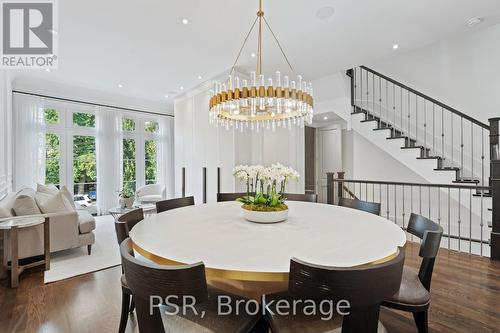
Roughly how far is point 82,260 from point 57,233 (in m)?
0.45

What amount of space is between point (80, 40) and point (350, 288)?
4.36 metres

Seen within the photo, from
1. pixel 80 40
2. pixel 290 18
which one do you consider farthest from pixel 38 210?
pixel 290 18

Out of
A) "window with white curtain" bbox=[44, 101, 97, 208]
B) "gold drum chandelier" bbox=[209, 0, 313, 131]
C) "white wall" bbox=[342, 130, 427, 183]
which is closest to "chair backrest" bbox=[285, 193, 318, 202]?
"gold drum chandelier" bbox=[209, 0, 313, 131]

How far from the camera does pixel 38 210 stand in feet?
9.64

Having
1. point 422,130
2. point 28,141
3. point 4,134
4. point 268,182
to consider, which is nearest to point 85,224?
point 4,134

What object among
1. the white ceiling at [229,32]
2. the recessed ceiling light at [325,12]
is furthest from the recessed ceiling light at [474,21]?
the recessed ceiling light at [325,12]

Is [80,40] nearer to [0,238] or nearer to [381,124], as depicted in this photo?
[0,238]

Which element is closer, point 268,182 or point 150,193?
point 268,182

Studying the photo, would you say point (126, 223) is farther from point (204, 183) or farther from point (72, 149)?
point (72, 149)

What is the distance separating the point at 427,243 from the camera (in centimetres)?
123

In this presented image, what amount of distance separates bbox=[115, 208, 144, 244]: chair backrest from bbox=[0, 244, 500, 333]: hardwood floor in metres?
0.78

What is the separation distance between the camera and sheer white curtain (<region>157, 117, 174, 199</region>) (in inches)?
271

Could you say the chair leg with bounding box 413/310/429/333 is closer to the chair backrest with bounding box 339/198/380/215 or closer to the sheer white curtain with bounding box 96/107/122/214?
the chair backrest with bounding box 339/198/380/215

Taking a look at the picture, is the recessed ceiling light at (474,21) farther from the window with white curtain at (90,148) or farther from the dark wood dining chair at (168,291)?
the window with white curtain at (90,148)
